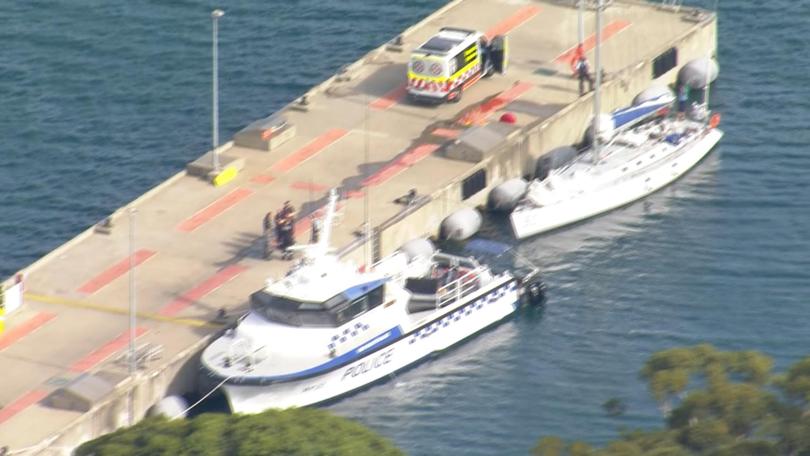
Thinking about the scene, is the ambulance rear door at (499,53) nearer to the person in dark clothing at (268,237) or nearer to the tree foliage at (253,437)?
the person in dark clothing at (268,237)

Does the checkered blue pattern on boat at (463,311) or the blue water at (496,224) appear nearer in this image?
the blue water at (496,224)

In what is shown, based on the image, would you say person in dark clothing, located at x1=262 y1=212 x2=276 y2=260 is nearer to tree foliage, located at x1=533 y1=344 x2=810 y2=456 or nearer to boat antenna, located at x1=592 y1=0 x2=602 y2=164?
boat antenna, located at x1=592 y1=0 x2=602 y2=164

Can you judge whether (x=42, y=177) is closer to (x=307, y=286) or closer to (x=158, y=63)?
(x=158, y=63)

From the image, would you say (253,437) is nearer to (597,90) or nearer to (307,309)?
(307,309)

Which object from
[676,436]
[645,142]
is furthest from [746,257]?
[676,436]

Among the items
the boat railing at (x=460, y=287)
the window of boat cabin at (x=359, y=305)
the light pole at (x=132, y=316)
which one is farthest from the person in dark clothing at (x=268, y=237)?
the boat railing at (x=460, y=287)

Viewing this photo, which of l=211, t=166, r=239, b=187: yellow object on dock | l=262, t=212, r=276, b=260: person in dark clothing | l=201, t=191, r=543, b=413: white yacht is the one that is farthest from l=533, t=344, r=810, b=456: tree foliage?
l=211, t=166, r=239, b=187: yellow object on dock
